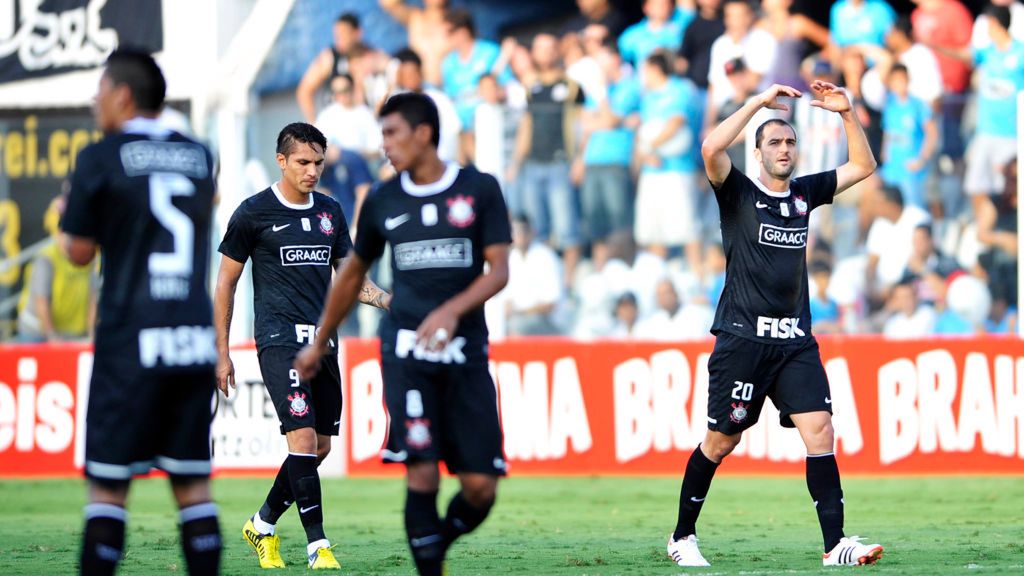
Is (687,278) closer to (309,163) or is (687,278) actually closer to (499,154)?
(499,154)

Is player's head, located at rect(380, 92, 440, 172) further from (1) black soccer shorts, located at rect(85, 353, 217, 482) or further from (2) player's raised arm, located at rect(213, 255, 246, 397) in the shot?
(2) player's raised arm, located at rect(213, 255, 246, 397)

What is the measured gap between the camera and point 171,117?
680 inches

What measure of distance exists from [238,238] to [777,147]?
10.1ft

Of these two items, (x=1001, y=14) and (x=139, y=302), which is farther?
(x=1001, y=14)

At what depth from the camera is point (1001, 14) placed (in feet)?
52.5

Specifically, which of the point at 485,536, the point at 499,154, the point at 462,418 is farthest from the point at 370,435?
the point at 462,418

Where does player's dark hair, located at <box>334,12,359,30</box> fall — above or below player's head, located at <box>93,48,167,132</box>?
above

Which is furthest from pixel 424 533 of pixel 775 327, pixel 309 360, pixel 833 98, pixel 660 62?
pixel 660 62

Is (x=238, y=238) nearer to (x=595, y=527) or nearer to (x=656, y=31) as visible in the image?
(x=595, y=527)

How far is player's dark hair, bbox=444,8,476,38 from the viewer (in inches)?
690

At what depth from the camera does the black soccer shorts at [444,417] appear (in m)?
6.65

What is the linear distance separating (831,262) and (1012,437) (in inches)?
97.3

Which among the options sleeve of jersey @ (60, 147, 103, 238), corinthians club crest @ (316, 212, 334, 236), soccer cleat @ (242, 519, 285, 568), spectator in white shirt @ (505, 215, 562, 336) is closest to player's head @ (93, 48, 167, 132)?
sleeve of jersey @ (60, 147, 103, 238)

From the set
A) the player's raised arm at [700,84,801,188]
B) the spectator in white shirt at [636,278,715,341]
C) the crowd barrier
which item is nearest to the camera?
the player's raised arm at [700,84,801,188]
